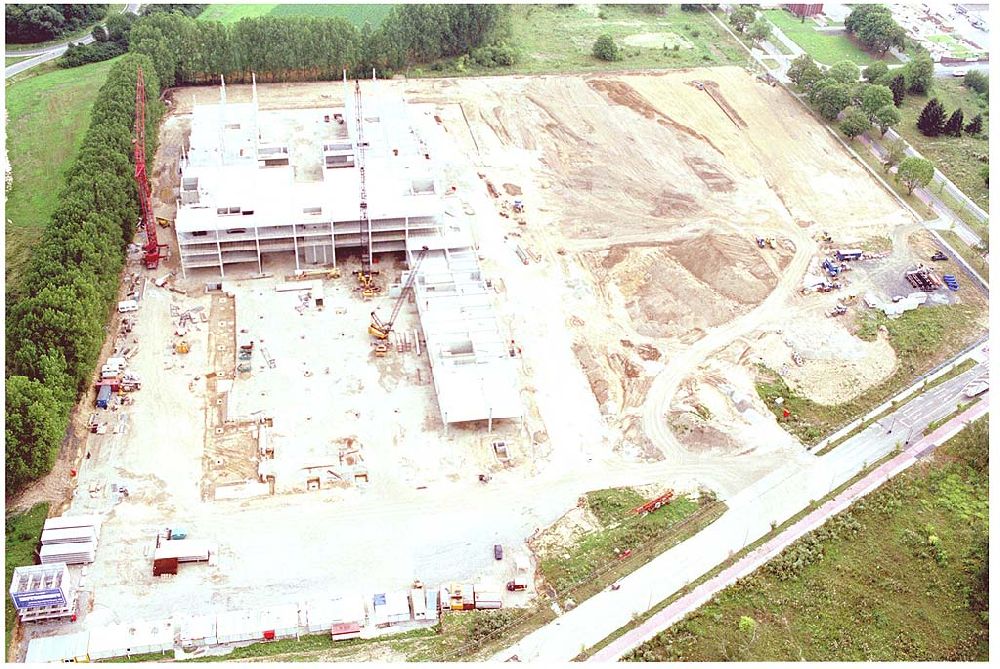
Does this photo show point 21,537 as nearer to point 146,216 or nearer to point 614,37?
point 146,216

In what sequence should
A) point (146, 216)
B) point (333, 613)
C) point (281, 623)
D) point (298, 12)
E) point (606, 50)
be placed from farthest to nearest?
point (298, 12) → point (606, 50) → point (146, 216) → point (333, 613) → point (281, 623)

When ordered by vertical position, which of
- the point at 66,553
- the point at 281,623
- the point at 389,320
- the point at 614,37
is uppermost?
the point at 614,37

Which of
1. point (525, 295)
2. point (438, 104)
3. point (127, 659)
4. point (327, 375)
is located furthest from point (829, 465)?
point (438, 104)

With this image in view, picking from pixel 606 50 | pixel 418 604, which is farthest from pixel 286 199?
pixel 606 50

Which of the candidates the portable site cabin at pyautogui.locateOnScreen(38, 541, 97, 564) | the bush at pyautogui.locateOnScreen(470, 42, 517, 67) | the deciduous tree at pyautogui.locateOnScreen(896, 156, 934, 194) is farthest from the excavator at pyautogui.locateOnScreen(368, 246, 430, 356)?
the deciduous tree at pyautogui.locateOnScreen(896, 156, 934, 194)

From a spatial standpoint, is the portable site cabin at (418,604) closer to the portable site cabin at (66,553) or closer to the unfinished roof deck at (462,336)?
the unfinished roof deck at (462,336)

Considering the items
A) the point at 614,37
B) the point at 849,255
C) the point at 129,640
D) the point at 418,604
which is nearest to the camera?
the point at 129,640
